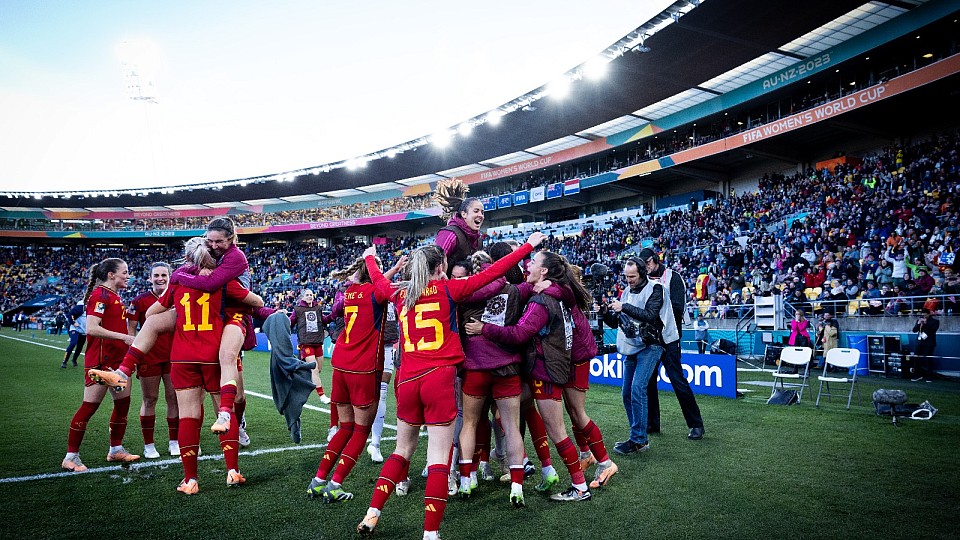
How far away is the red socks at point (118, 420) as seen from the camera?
5609 millimetres

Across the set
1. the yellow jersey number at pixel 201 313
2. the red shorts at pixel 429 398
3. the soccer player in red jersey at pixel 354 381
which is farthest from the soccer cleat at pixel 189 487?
the red shorts at pixel 429 398

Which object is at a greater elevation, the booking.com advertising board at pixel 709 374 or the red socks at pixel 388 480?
the red socks at pixel 388 480

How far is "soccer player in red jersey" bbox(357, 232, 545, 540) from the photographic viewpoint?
360 cm

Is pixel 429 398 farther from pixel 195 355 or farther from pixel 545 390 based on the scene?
pixel 195 355

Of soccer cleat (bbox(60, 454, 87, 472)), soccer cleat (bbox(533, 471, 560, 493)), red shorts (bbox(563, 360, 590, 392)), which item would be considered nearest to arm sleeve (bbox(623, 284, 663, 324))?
red shorts (bbox(563, 360, 590, 392))

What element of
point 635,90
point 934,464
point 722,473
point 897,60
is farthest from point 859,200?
point 722,473

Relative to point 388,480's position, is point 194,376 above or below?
above

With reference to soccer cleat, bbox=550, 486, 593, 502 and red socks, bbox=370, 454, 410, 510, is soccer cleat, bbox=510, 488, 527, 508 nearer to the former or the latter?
soccer cleat, bbox=550, 486, 593, 502

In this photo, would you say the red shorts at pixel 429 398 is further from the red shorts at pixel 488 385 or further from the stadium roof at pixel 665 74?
the stadium roof at pixel 665 74

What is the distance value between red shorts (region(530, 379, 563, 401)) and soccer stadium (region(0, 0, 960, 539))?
1.0 inches

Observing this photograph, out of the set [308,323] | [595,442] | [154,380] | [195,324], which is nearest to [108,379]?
[195,324]

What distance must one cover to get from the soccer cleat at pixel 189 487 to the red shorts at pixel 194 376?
706 millimetres

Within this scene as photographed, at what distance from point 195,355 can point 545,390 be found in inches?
111

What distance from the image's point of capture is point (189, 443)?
4547 mm
